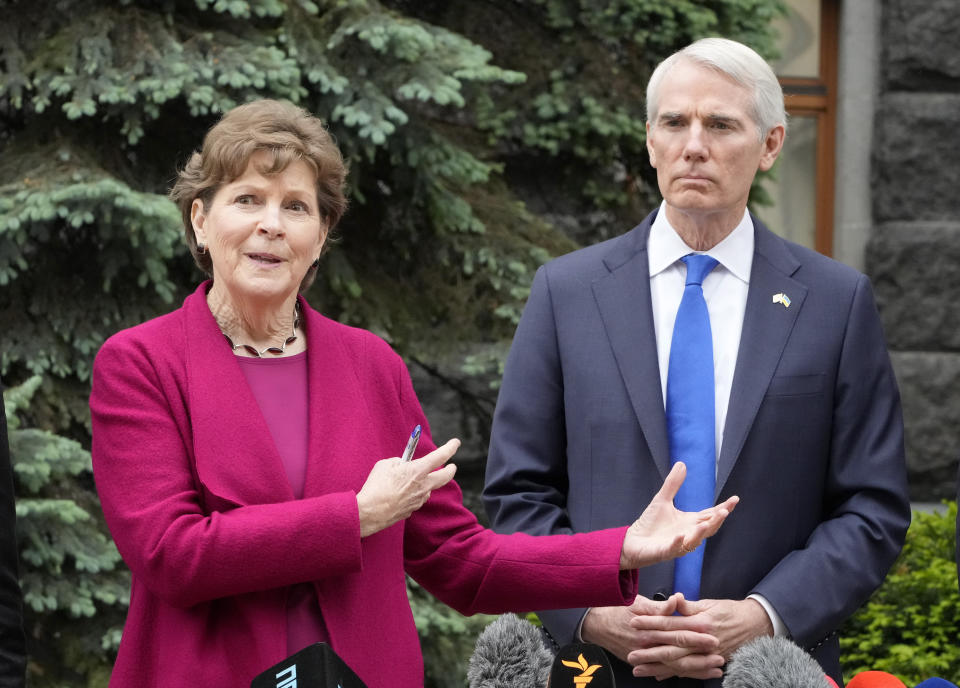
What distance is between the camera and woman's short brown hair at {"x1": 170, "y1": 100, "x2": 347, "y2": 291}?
100 inches

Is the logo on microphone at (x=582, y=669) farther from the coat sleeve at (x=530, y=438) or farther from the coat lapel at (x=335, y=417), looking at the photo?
the coat sleeve at (x=530, y=438)

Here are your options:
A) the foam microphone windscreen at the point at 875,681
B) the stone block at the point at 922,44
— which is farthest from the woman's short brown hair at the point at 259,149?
the stone block at the point at 922,44

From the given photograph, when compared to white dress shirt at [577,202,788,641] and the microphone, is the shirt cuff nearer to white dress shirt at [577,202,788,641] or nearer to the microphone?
white dress shirt at [577,202,788,641]

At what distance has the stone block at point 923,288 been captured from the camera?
6.67 m

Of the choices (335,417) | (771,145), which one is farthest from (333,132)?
(335,417)

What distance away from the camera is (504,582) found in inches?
102

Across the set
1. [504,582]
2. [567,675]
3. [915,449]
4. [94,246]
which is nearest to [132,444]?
[504,582]

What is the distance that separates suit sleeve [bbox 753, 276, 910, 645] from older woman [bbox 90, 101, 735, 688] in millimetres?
545

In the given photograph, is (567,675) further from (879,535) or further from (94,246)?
(94,246)

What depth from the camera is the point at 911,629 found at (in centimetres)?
462

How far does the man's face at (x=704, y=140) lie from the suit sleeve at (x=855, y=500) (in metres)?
0.41

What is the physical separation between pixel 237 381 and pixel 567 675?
91cm

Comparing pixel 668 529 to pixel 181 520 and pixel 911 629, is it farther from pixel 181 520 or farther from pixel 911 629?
pixel 911 629

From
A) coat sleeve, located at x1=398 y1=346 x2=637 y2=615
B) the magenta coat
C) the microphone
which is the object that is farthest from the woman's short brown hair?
the microphone
